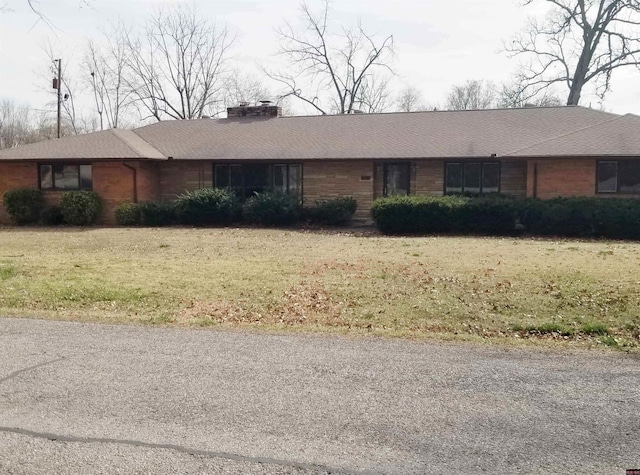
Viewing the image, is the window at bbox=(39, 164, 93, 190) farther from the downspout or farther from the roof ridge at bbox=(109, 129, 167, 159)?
the roof ridge at bbox=(109, 129, 167, 159)

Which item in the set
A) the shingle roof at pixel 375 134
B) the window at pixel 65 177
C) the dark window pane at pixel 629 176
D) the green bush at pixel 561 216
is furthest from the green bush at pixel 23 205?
the dark window pane at pixel 629 176

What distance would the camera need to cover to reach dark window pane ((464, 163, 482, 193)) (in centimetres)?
2153

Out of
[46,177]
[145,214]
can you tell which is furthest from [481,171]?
[46,177]

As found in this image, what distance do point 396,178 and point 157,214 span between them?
9.06 m

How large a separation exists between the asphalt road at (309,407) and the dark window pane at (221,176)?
17.7 meters

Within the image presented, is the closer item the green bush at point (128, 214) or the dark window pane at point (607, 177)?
the dark window pane at point (607, 177)

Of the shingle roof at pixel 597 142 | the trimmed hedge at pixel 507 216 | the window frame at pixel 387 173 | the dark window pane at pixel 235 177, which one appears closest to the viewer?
the trimmed hedge at pixel 507 216

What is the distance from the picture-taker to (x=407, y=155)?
2152cm

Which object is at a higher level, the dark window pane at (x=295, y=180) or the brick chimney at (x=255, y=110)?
the brick chimney at (x=255, y=110)

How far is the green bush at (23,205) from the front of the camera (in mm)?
22391

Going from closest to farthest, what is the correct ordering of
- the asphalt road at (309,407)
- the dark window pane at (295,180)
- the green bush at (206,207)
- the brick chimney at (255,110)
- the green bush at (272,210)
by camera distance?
the asphalt road at (309,407) → the green bush at (272,210) → the green bush at (206,207) → the dark window pane at (295,180) → the brick chimney at (255,110)

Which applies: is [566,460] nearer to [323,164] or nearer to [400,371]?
[400,371]

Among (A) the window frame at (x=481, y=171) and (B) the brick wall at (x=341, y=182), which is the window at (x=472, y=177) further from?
(B) the brick wall at (x=341, y=182)

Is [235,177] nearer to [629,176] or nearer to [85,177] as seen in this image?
[85,177]
